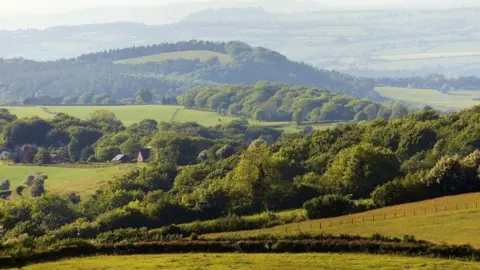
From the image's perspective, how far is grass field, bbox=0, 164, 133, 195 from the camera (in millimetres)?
77625

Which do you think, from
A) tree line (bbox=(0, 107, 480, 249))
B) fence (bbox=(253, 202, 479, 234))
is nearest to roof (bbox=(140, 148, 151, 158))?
tree line (bbox=(0, 107, 480, 249))

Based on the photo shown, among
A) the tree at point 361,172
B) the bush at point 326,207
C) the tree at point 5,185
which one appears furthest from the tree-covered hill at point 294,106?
the bush at point 326,207

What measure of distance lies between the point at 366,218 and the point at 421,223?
4210mm

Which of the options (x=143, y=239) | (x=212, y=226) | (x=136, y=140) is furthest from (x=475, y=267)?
(x=136, y=140)

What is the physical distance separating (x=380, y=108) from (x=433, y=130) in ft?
361

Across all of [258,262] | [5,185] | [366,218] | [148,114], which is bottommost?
[148,114]

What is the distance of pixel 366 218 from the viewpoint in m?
40.2

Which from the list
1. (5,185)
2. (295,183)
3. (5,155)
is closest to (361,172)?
(295,183)

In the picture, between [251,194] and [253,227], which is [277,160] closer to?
[251,194]

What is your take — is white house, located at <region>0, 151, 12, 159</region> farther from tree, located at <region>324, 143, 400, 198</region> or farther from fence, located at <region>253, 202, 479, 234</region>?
fence, located at <region>253, 202, 479, 234</region>

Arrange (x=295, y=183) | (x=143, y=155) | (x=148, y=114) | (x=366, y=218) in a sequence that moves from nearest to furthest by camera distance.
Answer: (x=366, y=218)
(x=295, y=183)
(x=143, y=155)
(x=148, y=114)

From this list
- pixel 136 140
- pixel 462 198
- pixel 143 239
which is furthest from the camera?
pixel 136 140

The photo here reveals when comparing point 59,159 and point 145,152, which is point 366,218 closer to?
point 145,152

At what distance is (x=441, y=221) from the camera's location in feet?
119
